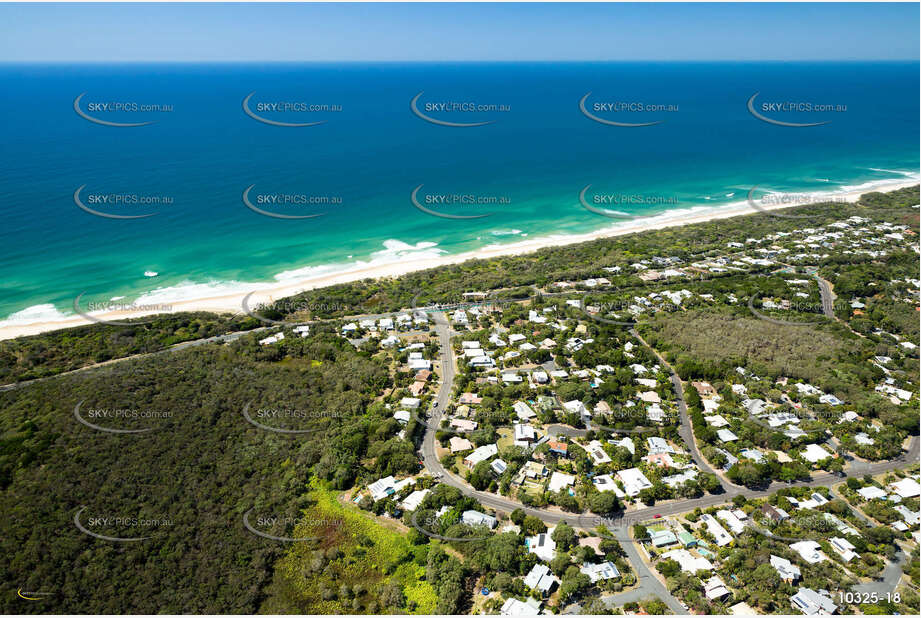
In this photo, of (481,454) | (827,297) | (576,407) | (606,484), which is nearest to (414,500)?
(481,454)

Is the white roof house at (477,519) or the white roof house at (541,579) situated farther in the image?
the white roof house at (477,519)

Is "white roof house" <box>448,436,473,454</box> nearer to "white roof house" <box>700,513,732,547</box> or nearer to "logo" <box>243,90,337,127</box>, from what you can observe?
"white roof house" <box>700,513,732,547</box>

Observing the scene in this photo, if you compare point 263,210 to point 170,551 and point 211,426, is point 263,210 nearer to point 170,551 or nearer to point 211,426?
point 211,426

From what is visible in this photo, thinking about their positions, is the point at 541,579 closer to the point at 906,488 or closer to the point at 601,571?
the point at 601,571

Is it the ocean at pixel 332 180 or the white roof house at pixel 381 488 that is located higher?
the ocean at pixel 332 180

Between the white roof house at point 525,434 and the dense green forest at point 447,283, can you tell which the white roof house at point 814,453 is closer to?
the white roof house at point 525,434

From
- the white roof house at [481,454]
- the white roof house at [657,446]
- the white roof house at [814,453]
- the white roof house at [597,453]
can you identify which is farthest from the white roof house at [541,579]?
the white roof house at [814,453]

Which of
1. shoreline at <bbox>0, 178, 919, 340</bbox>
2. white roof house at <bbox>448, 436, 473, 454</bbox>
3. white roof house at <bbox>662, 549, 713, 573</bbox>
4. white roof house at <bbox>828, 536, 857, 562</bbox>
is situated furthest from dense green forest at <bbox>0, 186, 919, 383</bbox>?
white roof house at <bbox>828, 536, 857, 562</bbox>
